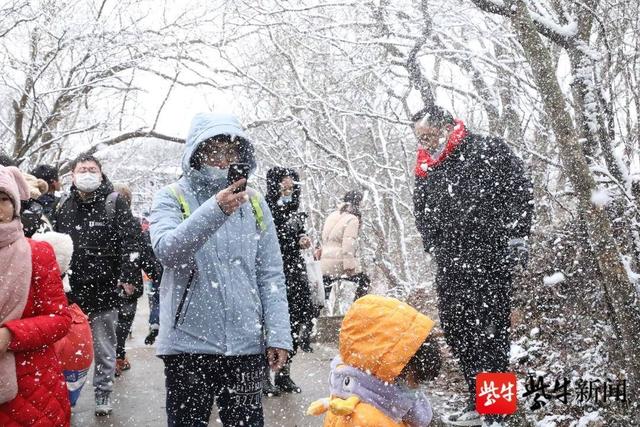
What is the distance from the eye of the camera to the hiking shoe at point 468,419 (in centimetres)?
407

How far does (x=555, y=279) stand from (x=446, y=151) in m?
2.39

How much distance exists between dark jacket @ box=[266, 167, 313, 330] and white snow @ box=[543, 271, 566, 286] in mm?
2433

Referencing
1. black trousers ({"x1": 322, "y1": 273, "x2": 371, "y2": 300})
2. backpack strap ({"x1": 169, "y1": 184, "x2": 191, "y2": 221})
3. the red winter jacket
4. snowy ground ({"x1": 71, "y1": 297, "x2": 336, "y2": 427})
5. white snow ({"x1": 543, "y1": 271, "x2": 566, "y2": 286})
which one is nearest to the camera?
the red winter jacket

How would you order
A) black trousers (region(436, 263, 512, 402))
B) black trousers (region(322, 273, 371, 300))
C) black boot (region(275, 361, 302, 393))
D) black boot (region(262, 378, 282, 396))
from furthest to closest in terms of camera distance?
1. black trousers (region(322, 273, 371, 300))
2. black boot (region(275, 361, 302, 393))
3. black boot (region(262, 378, 282, 396))
4. black trousers (region(436, 263, 512, 402))

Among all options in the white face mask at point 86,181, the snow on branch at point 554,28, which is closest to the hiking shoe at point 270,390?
the white face mask at point 86,181

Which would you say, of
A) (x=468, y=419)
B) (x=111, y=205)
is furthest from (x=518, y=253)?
(x=111, y=205)

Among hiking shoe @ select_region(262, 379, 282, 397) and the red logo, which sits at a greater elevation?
the red logo

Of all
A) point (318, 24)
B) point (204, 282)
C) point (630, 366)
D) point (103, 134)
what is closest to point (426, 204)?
point (630, 366)

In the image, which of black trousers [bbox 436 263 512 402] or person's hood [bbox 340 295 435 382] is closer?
person's hood [bbox 340 295 435 382]

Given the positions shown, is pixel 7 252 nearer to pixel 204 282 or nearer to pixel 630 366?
pixel 204 282

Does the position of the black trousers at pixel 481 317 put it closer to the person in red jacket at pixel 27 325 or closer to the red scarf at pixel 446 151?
the red scarf at pixel 446 151

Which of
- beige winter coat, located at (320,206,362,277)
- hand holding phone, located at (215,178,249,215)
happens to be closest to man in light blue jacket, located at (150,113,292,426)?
hand holding phone, located at (215,178,249,215)

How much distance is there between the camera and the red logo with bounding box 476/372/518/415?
3.86m

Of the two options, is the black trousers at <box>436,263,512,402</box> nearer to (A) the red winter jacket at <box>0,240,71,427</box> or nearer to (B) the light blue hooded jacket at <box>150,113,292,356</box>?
(B) the light blue hooded jacket at <box>150,113,292,356</box>
